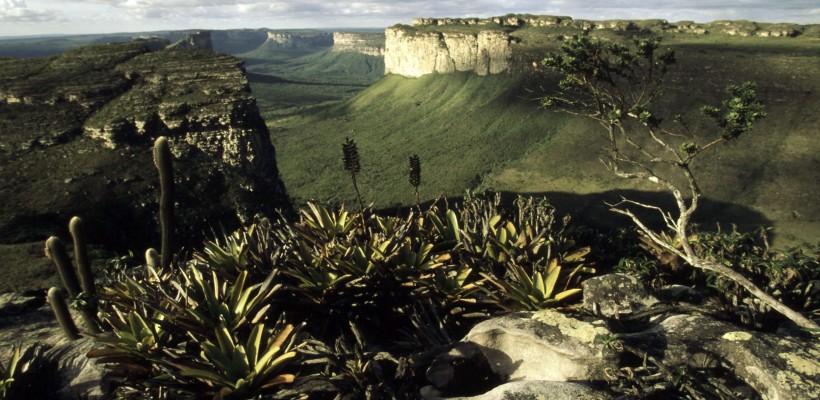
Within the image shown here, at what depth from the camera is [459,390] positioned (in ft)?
16.9

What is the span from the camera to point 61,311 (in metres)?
7.98

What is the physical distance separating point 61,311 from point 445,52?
12424cm

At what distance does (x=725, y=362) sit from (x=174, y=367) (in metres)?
5.90

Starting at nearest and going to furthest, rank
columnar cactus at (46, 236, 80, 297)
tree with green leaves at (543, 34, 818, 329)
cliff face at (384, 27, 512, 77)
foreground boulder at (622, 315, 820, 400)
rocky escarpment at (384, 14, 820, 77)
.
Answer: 1. foreground boulder at (622, 315, 820, 400)
2. tree with green leaves at (543, 34, 818, 329)
3. columnar cactus at (46, 236, 80, 297)
4. rocky escarpment at (384, 14, 820, 77)
5. cliff face at (384, 27, 512, 77)

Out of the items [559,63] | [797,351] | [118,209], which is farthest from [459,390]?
[118,209]

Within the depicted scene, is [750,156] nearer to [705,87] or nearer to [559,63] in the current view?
[705,87]

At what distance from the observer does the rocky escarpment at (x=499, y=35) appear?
3981 inches

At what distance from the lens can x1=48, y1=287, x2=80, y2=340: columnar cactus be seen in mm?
7797

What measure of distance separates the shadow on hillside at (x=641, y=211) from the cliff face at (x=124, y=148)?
20699 millimetres

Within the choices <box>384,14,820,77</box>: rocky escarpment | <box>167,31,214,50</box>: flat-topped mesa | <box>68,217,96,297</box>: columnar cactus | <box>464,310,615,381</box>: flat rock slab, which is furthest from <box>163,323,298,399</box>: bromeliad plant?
<box>167,31,214,50</box>: flat-topped mesa

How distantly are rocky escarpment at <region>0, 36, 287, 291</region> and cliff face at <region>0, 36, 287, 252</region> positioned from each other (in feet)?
0.29

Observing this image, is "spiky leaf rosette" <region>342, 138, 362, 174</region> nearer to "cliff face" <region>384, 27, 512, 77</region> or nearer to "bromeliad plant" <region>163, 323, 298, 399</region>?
"bromeliad plant" <region>163, 323, 298, 399</region>

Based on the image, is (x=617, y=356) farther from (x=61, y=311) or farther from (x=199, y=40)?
(x=199, y=40)

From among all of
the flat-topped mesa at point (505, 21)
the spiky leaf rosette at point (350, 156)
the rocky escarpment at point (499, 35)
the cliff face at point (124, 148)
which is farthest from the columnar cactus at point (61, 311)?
the flat-topped mesa at point (505, 21)
